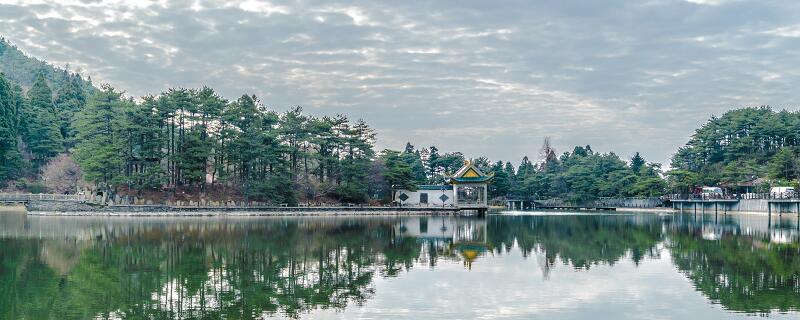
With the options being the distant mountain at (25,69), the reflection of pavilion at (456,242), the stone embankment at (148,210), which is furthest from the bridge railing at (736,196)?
the distant mountain at (25,69)

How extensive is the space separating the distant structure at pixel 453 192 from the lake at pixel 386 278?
31653 millimetres

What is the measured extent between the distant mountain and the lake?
334 ft

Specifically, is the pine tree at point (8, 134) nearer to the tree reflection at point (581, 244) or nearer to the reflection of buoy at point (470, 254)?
the tree reflection at point (581, 244)

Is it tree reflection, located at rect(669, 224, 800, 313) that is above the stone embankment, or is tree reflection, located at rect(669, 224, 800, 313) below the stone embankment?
below

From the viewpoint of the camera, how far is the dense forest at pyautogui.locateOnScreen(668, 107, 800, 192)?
6312cm

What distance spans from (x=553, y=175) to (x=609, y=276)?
70223mm

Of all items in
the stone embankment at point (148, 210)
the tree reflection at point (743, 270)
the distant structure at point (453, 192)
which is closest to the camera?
the tree reflection at point (743, 270)

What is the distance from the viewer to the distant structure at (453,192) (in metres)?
60.7

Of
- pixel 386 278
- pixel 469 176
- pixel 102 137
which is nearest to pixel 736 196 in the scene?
pixel 469 176

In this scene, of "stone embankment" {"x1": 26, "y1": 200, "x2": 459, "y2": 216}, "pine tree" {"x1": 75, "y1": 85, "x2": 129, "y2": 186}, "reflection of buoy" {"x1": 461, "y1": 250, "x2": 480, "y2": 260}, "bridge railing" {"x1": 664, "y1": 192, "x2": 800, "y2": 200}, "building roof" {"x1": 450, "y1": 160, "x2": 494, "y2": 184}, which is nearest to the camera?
"reflection of buoy" {"x1": 461, "y1": 250, "x2": 480, "y2": 260}

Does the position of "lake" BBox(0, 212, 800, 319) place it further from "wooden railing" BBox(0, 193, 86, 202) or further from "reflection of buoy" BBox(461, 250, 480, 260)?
"wooden railing" BBox(0, 193, 86, 202)

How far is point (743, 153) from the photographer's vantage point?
251 ft

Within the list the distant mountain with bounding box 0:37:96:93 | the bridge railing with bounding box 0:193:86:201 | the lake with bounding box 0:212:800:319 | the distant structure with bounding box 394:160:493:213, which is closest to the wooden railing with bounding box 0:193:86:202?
the bridge railing with bounding box 0:193:86:201

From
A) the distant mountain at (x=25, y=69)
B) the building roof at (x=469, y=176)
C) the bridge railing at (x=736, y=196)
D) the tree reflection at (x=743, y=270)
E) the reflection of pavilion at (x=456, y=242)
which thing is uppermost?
the distant mountain at (x=25, y=69)
